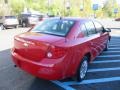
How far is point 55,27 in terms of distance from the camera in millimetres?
5910

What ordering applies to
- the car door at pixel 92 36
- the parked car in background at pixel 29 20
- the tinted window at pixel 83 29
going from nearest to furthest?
1. the tinted window at pixel 83 29
2. the car door at pixel 92 36
3. the parked car in background at pixel 29 20

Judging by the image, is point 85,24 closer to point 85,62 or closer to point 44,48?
point 85,62

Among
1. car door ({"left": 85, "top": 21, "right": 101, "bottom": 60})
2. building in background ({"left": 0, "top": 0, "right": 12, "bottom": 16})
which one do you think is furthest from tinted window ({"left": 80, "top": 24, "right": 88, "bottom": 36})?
building in background ({"left": 0, "top": 0, "right": 12, "bottom": 16})

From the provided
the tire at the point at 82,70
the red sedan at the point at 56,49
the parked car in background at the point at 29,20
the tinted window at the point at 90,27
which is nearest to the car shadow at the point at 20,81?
the red sedan at the point at 56,49

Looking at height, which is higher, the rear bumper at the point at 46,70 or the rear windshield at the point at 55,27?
the rear windshield at the point at 55,27

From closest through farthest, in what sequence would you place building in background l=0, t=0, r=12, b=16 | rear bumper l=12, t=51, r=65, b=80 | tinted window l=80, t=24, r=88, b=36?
rear bumper l=12, t=51, r=65, b=80
tinted window l=80, t=24, r=88, b=36
building in background l=0, t=0, r=12, b=16

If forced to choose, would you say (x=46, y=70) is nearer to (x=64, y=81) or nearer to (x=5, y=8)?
(x=64, y=81)

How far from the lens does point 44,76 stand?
4844 millimetres

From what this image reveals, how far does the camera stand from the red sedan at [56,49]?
481cm

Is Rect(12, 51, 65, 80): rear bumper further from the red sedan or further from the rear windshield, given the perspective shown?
the rear windshield

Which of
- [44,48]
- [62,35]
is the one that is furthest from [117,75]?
[44,48]

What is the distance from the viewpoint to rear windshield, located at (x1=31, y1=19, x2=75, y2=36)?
18.5ft

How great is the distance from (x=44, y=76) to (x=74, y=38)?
46.1 inches

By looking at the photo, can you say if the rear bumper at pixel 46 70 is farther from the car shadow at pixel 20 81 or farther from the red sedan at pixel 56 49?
the car shadow at pixel 20 81
